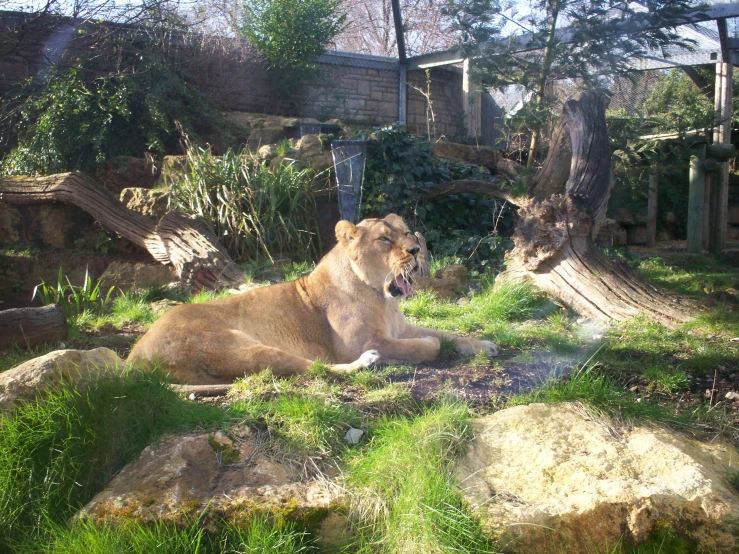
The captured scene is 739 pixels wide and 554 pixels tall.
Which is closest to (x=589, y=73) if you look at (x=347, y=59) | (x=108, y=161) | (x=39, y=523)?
(x=347, y=59)

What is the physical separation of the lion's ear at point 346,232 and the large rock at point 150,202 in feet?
20.6

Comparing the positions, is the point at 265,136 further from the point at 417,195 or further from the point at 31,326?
the point at 31,326

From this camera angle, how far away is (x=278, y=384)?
4590 millimetres

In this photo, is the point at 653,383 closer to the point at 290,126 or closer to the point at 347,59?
the point at 290,126

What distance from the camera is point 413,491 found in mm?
3434

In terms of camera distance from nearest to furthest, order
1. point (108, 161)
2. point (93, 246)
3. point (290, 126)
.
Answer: point (93, 246)
point (108, 161)
point (290, 126)

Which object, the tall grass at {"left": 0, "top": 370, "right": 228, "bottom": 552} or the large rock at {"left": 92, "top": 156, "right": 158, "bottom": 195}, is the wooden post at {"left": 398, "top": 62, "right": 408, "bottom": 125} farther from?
the tall grass at {"left": 0, "top": 370, "right": 228, "bottom": 552}

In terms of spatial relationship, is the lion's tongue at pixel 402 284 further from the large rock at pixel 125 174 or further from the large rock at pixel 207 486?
the large rock at pixel 125 174

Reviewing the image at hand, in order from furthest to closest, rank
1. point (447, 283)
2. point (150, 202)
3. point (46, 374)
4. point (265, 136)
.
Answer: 1. point (265, 136)
2. point (150, 202)
3. point (447, 283)
4. point (46, 374)

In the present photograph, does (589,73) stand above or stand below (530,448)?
above

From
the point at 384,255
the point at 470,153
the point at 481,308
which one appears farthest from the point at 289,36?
the point at 384,255

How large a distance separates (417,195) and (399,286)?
541cm

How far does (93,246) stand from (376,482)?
8.87 m

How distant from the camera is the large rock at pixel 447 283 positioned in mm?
7770
